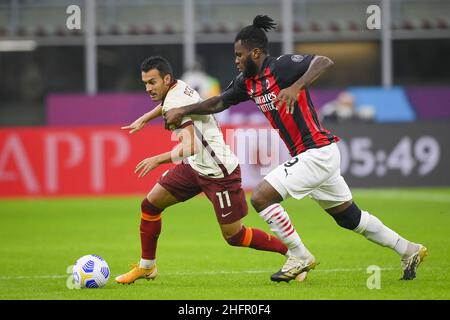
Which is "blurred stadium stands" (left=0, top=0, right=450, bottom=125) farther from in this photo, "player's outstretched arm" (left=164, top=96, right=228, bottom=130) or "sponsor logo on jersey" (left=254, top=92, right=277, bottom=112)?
"sponsor logo on jersey" (left=254, top=92, right=277, bottom=112)

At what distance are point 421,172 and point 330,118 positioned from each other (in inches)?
86.9

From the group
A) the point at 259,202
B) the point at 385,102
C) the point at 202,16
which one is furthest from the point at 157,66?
the point at 202,16

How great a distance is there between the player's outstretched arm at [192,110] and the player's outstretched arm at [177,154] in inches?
5.0

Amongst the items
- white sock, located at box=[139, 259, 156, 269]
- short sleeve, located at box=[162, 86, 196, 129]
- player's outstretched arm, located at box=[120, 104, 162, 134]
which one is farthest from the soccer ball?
short sleeve, located at box=[162, 86, 196, 129]

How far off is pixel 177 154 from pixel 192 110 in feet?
1.49

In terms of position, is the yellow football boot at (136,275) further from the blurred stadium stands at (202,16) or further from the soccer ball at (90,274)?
the blurred stadium stands at (202,16)

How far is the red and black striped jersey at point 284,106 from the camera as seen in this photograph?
334 inches

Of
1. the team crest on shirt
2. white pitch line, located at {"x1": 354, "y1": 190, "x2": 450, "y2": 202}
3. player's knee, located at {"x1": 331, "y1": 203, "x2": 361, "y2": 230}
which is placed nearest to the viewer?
the team crest on shirt

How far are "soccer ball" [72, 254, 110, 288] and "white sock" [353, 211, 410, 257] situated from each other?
225 centimetres

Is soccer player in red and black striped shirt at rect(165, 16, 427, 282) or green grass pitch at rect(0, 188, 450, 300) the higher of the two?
soccer player in red and black striped shirt at rect(165, 16, 427, 282)

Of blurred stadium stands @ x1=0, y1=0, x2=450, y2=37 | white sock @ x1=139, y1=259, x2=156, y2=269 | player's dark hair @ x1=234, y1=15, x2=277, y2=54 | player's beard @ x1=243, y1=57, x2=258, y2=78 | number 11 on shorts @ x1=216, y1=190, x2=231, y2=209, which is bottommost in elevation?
white sock @ x1=139, y1=259, x2=156, y2=269

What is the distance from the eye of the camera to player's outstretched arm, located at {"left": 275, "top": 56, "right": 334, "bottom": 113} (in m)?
8.07

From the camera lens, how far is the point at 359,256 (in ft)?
36.0
